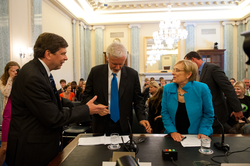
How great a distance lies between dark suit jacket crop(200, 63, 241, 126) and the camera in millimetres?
2756

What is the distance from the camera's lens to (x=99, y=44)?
11383 millimetres

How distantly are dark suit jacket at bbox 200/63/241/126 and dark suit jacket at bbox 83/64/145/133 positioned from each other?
132 cm

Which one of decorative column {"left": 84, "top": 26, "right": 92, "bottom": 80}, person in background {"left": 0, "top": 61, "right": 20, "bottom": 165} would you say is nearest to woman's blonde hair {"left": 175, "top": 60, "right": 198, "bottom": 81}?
person in background {"left": 0, "top": 61, "right": 20, "bottom": 165}

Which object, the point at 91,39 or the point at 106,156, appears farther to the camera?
the point at 91,39

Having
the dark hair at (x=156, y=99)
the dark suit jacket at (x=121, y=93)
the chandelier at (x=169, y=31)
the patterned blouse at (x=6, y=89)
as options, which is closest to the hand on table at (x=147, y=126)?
the dark suit jacket at (x=121, y=93)

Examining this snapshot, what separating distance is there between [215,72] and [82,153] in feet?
7.64

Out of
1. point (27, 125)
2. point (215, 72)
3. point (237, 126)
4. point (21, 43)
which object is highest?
point (21, 43)

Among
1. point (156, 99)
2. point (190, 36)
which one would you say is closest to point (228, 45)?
point (190, 36)

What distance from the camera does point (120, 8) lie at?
1053 cm

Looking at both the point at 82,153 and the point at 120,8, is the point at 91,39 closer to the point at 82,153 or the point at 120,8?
the point at 120,8

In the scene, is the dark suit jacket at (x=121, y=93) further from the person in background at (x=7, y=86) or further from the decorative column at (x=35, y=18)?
the decorative column at (x=35, y=18)

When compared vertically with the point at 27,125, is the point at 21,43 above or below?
above

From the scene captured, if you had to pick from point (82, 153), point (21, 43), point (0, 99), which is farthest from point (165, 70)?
point (82, 153)

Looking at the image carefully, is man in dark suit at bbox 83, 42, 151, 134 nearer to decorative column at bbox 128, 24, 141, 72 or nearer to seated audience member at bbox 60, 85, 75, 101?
seated audience member at bbox 60, 85, 75, 101
